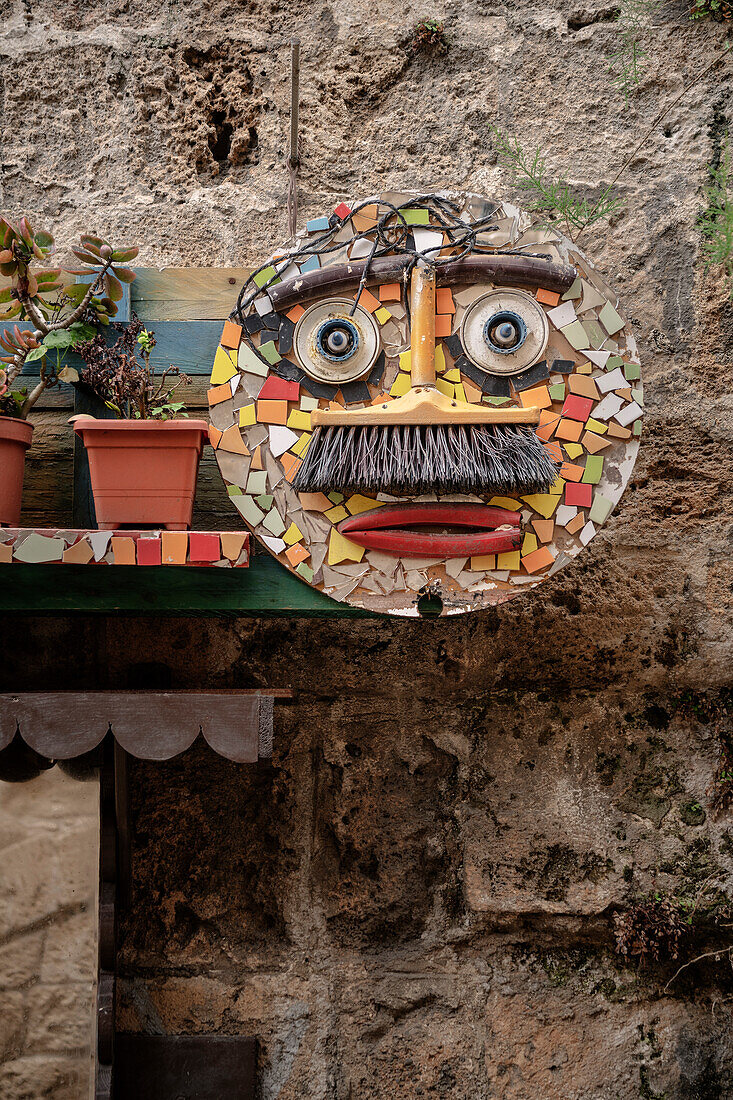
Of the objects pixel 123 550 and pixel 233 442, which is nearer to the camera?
pixel 123 550

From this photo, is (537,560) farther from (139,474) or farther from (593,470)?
(139,474)

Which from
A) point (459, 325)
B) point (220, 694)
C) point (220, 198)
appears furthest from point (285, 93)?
point (220, 694)

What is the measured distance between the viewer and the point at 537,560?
49.8 inches

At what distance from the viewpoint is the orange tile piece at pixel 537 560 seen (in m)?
1.26

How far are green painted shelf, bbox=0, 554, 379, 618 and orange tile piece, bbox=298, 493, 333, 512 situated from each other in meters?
0.10

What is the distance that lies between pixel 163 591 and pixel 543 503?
0.59 meters

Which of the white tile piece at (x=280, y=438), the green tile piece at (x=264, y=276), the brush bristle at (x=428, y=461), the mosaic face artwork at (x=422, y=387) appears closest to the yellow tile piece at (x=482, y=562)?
the mosaic face artwork at (x=422, y=387)

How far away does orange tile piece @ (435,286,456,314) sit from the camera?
1.29 metres

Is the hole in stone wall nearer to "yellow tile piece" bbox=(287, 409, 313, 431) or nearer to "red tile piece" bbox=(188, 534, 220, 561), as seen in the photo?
"yellow tile piece" bbox=(287, 409, 313, 431)

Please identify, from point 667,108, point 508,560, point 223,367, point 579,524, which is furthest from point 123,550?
point 667,108

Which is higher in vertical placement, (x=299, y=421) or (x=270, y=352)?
(x=270, y=352)

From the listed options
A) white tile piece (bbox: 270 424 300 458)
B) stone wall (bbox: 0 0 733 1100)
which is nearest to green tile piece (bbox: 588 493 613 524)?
stone wall (bbox: 0 0 733 1100)

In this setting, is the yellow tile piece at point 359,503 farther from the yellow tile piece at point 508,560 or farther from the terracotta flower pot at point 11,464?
the terracotta flower pot at point 11,464

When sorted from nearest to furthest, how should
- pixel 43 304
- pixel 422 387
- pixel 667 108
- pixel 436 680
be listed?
pixel 422 387, pixel 43 304, pixel 436 680, pixel 667 108
